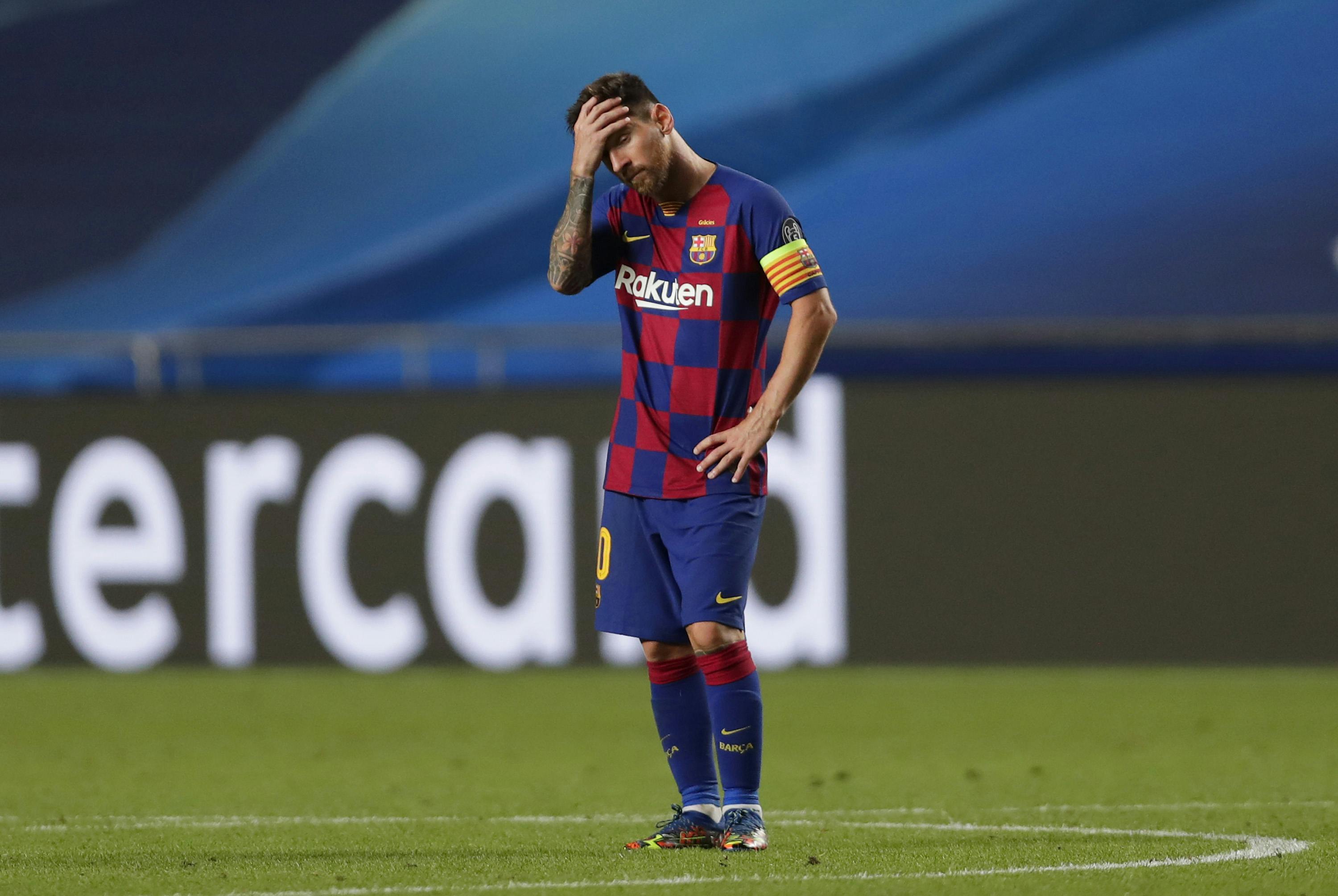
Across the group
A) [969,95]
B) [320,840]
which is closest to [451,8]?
[969,95]

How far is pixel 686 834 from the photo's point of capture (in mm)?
5184

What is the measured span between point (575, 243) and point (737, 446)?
2.23 ft

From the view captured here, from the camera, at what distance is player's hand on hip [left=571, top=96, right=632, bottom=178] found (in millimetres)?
5137

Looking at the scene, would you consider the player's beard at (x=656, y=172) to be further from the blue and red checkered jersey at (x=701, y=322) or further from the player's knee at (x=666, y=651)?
the player's knee at (x=666, y=651)

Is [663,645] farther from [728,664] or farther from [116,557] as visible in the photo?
[116,557]

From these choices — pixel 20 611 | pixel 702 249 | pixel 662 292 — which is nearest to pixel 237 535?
pixel 20 611

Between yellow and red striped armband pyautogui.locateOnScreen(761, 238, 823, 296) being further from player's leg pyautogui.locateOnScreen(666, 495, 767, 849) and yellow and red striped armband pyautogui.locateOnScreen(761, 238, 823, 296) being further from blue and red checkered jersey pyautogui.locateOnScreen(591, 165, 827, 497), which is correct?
player's leg pyautogui.locateOnScreen(666, 495, 767, 849)

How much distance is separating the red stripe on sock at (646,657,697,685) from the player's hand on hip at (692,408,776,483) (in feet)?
1.76

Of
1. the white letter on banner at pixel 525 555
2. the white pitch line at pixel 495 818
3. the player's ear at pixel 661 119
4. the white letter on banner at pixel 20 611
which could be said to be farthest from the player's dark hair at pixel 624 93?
the white letter on banner at pixel 20 611

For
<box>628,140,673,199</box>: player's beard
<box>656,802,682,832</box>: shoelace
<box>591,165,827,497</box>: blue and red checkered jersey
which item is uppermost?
<box>628,140,673,199</box>: player's beard

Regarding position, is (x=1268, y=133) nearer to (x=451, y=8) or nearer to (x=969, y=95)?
(x=969, y=95)

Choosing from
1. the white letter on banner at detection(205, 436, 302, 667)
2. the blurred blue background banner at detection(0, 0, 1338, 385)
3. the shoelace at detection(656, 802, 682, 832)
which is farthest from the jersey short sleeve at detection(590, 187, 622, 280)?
the blurred blue background banner at detection(0, 0, 1338, 385)

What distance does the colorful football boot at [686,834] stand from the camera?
16.9 ft

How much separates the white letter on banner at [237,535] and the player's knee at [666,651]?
6304 mm
